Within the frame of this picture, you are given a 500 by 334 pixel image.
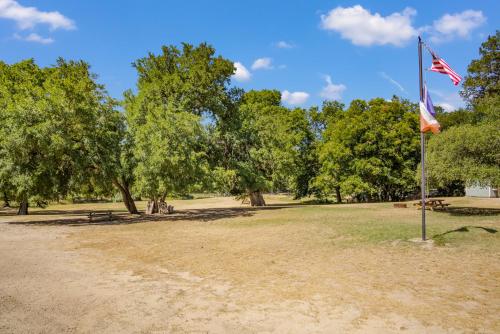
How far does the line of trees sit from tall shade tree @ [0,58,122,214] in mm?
78

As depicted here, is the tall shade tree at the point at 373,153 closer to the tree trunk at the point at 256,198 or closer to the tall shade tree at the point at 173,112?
the tree trunk at the point at 256,198

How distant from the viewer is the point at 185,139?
27.0 meters

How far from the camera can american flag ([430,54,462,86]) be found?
45.2ft

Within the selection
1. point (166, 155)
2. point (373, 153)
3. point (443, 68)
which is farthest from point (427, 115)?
point (373, 153)

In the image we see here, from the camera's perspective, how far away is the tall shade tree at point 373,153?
4244 centimetres

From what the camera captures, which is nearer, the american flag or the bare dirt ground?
the bare dirt ground

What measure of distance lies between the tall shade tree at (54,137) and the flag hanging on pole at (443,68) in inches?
796

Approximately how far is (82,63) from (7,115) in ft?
37.7

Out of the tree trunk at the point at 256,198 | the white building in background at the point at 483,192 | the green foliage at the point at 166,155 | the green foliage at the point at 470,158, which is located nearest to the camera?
the green foliage at the point at 470,158

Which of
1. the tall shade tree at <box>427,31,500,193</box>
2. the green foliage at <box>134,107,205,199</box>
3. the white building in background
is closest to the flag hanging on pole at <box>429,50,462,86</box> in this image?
the tall shade tree at <box>427,31,500,193</box>

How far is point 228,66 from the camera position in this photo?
1441 inches

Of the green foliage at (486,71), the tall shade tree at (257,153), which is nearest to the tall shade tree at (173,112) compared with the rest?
the tall shade tree at (257,153)

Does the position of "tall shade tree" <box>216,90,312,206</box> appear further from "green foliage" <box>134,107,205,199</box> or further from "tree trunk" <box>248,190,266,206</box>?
"green foliage" <box>134,107,205,199</box>

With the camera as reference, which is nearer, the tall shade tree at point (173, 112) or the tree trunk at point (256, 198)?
the tall shade tree at point (173, 112)
